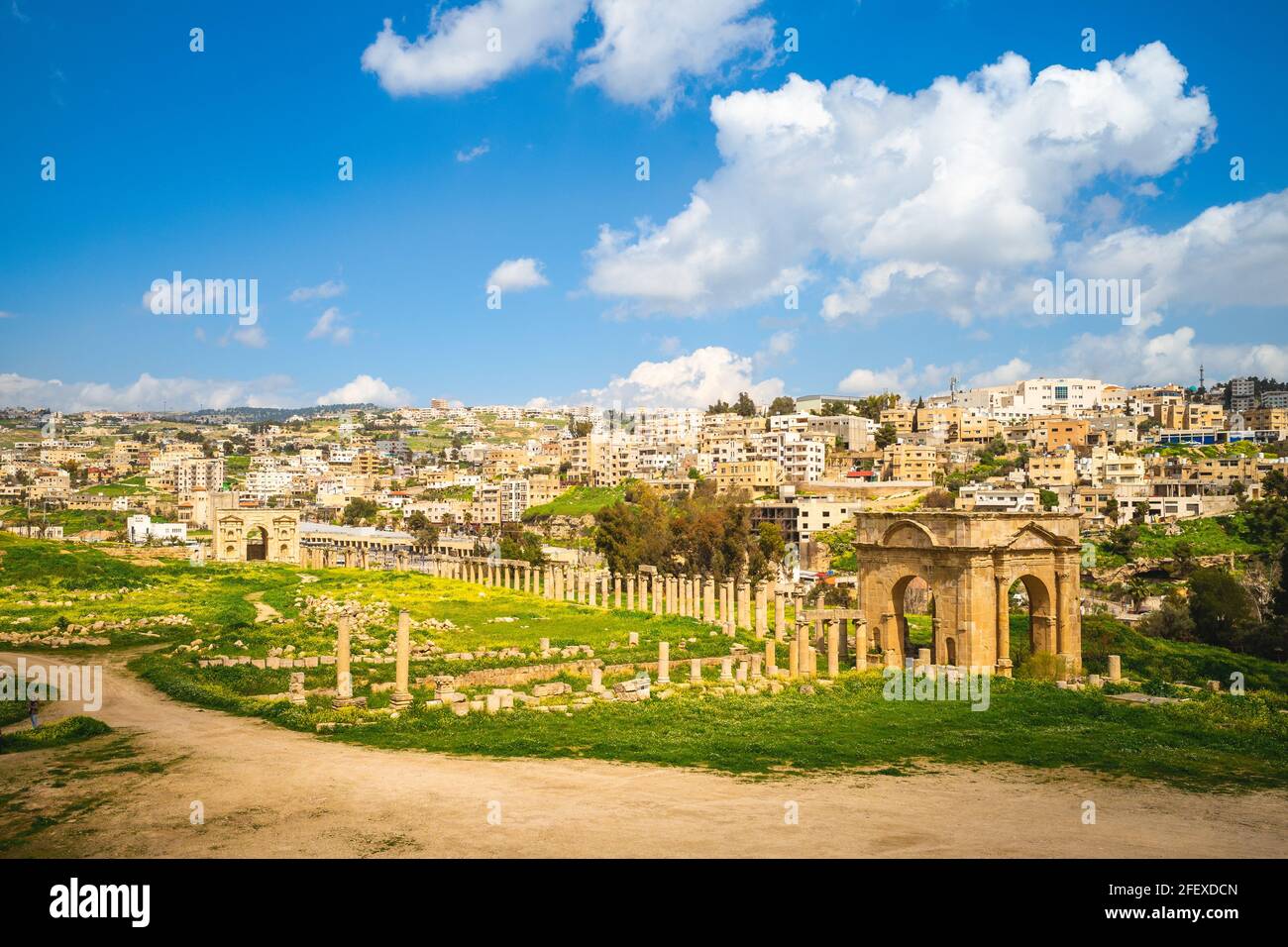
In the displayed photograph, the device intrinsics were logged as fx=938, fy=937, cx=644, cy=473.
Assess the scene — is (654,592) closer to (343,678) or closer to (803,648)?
(803,648)

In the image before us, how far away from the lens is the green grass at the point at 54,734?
18078 mm

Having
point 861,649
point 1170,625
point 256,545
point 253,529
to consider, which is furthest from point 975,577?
point 256,545

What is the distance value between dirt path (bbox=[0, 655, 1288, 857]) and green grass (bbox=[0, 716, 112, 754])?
948 mm

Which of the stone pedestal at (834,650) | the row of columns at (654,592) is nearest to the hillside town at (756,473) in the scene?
the row of columns at (654,592)

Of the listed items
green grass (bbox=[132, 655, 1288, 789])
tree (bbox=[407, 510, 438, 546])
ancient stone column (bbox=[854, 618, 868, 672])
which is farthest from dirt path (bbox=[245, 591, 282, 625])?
tree (bbox=[407, 510, 438, 546])

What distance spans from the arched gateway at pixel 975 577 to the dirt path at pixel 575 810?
446 inches

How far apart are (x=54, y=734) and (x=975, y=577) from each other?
23270 millimetres

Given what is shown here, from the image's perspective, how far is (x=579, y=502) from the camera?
11850 cm

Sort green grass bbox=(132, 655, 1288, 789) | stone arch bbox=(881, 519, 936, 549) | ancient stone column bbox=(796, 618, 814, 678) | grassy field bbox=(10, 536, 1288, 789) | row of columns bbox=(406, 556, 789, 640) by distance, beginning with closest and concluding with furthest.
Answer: green grass bbox=(132, 655, 1288, 789) < grassy field bbox=(10, 536, 1288, 789) < stone arch bbox=(881, 519, 936, 549) < ancient stone column bbox=(796, 618, 814, 678) < row of columns bbox=(406, 556, 789, 640)

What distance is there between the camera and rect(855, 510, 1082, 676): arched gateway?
27.5 meters

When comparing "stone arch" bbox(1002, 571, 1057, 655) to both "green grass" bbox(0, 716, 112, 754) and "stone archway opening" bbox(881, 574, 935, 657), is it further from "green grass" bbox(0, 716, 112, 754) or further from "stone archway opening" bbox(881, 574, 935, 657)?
"green grass" bbox(0, 716, 112, 754)

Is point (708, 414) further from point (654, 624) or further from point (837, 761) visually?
point (837, 761)
